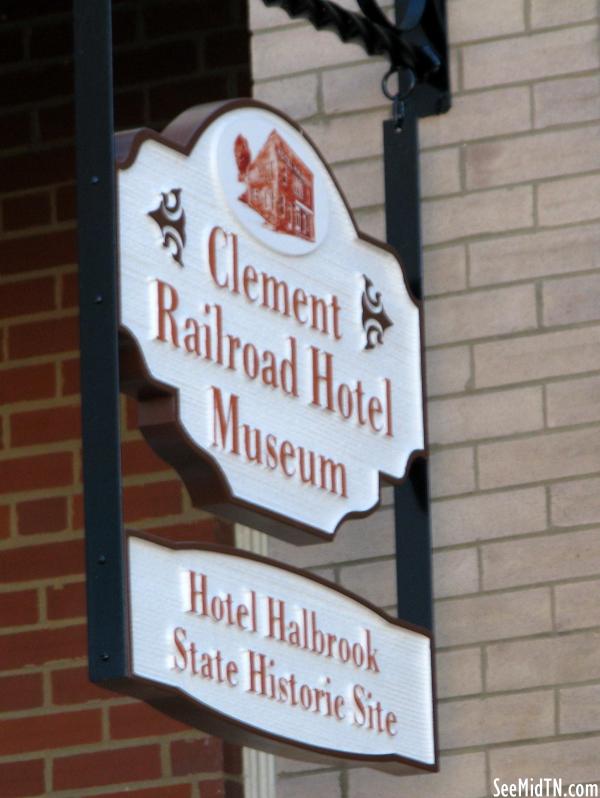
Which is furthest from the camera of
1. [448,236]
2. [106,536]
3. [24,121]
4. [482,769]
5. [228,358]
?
[24,121]

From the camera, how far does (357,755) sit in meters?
3.92

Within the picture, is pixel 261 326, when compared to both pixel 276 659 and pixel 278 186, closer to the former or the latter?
pixel 278 186

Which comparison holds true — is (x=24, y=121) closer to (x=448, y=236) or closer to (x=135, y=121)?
(x=135, y=121)

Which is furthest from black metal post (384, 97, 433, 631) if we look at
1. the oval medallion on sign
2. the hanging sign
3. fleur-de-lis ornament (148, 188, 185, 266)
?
fleur-de-lis ornament (148, 188, 185, 266)

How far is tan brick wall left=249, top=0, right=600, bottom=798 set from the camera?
433 centimetres

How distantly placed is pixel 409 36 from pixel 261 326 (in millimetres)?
999

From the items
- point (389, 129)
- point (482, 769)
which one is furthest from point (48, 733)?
point (389, 129)

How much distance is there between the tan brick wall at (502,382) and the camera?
170 inches

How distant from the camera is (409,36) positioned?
4.61 metres

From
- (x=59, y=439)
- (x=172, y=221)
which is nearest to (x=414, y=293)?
(x=172, y=221)

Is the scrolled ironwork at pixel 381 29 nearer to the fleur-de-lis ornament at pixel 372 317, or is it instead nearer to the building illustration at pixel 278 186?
the building illustration at pixel 278 186

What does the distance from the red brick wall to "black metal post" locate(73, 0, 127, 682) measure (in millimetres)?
1870

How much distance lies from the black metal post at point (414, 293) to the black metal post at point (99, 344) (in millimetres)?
973

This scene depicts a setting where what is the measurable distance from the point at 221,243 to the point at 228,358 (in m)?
0.21
